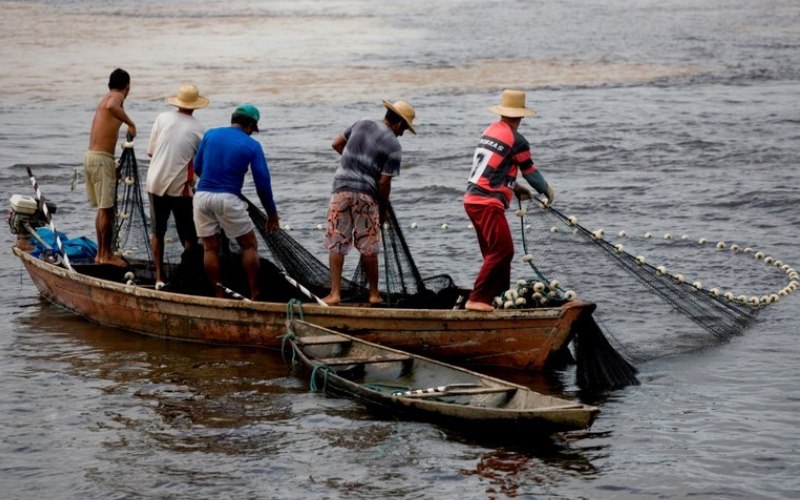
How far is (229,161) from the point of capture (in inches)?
390

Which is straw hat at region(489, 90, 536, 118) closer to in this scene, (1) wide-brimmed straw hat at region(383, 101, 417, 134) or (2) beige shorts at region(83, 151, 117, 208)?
(1) wide-brimmed straw hat at region(383, 101, 417, 134)

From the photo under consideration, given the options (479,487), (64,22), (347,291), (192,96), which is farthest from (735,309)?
(64,22)

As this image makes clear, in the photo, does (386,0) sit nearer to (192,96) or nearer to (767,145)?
(767,145)

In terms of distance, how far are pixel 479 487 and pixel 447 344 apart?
6.88ft

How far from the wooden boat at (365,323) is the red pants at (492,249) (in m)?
0.23

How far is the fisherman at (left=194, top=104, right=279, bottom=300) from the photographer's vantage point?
9.88m

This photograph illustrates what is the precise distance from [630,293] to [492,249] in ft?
8.35

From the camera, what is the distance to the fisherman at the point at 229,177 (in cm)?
988

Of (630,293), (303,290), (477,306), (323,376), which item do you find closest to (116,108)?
(303,290)

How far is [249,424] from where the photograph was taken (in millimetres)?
8648

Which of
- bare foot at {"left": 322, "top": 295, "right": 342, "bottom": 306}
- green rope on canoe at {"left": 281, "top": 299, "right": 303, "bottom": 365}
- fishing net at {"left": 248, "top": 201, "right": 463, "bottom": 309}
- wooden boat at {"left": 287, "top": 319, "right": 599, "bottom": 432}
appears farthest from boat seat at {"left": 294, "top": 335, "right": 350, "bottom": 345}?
fishing net at {"left": 248, "top": 201, "right": 463, "bottom": 309}

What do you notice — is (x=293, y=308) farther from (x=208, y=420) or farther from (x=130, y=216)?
(x=130, y=216)

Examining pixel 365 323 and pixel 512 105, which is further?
pixel 365 323

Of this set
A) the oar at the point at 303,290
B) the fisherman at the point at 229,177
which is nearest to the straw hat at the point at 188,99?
the fisherman at the point at 229,177
